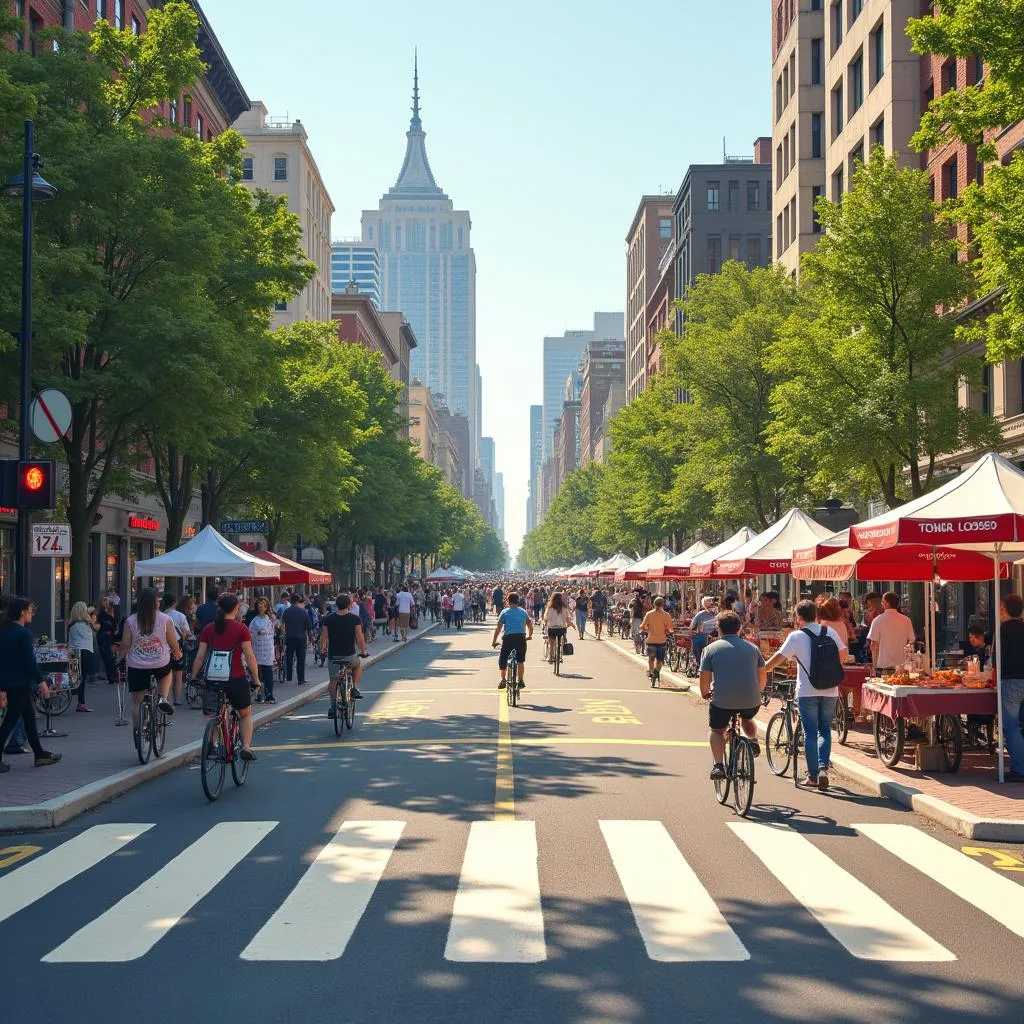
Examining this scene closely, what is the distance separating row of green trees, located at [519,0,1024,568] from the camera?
17.9 metres

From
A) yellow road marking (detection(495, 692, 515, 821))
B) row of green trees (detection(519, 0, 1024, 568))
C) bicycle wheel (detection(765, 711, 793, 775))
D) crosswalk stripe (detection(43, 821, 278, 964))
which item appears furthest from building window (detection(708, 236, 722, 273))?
crosswalk stripe (detection(43, 821, 278, 964))

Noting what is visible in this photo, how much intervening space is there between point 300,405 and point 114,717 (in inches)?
734

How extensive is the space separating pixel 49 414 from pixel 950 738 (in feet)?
39.4

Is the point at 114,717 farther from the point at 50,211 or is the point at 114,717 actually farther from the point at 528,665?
the point at 528,665

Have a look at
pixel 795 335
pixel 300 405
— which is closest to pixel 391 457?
pixel 300 405

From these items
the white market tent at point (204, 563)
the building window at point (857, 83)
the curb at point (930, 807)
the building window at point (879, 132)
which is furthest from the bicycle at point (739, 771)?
the building window at point (857, 83)

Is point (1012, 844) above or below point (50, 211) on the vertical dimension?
below

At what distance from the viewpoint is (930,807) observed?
455 inches

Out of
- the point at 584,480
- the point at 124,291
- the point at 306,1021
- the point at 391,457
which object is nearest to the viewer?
the point at 306,1021

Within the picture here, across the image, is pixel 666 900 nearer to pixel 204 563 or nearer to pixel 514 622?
pixel 514 622

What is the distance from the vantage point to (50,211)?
23797 millimetres

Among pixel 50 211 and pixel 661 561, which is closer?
pixel 50 211

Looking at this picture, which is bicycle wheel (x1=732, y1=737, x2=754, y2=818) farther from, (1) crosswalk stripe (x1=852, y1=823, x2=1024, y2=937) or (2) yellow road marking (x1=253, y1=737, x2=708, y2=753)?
(2) yellow road marking (x1=253, y1=737, x2=708, y2=753)

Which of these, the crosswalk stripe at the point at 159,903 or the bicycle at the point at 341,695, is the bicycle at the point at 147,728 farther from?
the crosswalk stripe at the point at 159,903
